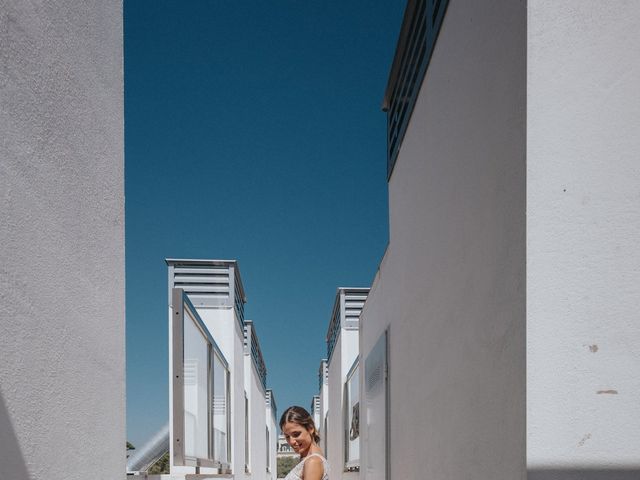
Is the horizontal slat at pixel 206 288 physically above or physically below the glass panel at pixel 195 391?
above

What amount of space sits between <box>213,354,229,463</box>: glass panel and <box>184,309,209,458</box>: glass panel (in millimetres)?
525

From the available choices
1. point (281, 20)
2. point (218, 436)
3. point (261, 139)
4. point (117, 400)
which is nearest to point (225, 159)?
point (261, 139)

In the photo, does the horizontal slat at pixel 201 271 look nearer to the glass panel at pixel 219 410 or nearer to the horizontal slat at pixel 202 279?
the horizontal slat at pixel 202 279

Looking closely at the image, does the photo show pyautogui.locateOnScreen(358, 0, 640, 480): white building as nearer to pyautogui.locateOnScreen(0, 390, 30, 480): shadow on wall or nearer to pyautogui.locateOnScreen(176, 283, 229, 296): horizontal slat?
pyautogui.locateOnScreen(0, 390, 30, 480): shadow on wall

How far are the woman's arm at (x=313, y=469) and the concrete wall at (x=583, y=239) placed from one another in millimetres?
2454

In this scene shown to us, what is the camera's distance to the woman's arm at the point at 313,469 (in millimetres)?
3721

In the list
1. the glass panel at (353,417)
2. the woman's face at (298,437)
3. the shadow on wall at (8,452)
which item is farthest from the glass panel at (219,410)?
the shadow on wall at (8,452)

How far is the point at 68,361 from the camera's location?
1.66m

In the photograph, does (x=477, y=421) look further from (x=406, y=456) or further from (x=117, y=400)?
(x=406, y=456)

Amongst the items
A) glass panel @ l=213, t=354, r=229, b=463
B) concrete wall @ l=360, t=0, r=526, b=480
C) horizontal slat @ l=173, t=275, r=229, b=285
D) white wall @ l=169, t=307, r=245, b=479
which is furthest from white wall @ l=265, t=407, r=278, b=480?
concrete wall @ l=360, t=0, r=526, b=480

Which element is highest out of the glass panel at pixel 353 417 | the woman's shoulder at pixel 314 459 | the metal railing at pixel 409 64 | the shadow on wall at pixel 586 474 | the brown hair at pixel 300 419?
the metal railing at pixel 409 64

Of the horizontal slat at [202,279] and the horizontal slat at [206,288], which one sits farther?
the horizontal slat at [202,279]

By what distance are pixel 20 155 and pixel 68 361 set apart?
0.62 m

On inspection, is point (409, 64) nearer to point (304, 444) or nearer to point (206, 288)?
point (304, 444)
